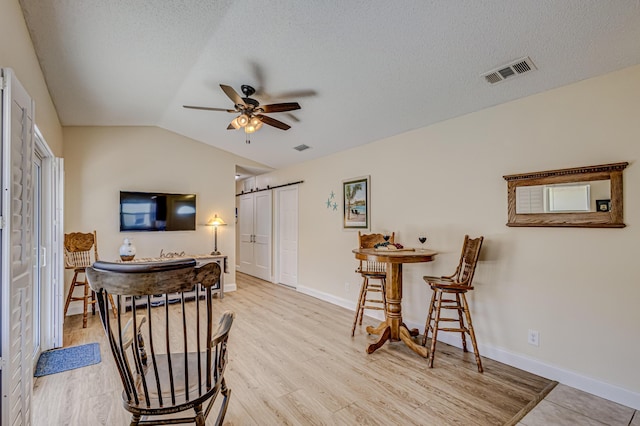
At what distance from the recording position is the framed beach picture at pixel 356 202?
4387mm

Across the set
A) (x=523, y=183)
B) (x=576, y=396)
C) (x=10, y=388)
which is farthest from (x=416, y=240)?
(x=10, y=388)

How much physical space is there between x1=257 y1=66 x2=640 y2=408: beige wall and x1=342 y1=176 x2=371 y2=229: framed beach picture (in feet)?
0.99

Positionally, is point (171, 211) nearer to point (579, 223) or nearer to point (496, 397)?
point (496, 397)

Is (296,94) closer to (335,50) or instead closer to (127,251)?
(335,50)

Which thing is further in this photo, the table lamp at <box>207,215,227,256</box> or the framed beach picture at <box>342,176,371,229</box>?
the table lamp at <box>207,215,227,256</box>

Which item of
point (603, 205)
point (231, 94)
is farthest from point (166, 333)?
point (603, 205)

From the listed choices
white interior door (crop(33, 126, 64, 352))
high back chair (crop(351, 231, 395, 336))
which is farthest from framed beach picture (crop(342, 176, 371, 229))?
white interior door (crop(33, 126, 64, 352))

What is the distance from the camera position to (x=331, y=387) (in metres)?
2.46

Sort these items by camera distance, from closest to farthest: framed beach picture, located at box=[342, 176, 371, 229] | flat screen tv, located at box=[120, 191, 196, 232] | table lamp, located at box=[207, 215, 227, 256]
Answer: framed beach picture, located at box=[342, 176, 371, 229] → flat screen tv, located at box=[120, 191, 196, 232] → table lamp, located at box=[207, 215, 227, 256]

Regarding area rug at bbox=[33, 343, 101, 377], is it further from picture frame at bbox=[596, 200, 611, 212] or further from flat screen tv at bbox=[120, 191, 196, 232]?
picture frame at bbox=[596, 200, 611, 212]

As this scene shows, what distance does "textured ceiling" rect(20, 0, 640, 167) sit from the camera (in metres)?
2.11

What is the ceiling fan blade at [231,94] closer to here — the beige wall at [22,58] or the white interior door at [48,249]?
the beige wall at [22,58]

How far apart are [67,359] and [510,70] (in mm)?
4714

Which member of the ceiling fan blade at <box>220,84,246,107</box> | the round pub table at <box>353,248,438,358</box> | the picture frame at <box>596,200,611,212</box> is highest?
the ceiling fan blade at <box>220,84,246,107</box>
